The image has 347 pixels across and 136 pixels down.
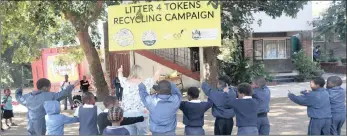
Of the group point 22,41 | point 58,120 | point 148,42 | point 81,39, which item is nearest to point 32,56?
point 22,41

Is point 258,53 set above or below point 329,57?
above

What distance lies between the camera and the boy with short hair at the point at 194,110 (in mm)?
5625

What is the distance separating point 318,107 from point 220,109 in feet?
5.23

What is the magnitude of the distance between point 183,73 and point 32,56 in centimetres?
723

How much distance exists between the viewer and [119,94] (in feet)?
47.8

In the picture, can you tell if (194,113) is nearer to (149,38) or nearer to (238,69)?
(149,38)

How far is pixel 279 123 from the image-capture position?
9836mm

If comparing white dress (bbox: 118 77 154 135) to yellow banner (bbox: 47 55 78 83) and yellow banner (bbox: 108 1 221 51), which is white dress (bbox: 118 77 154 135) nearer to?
yellow banner (bbox: 108 1 221 51)

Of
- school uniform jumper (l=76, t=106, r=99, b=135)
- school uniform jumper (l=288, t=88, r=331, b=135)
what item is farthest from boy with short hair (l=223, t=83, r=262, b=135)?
school uniform jumper (l=76, t=106, r=99, b=135)

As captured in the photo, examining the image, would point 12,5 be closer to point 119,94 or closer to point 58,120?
point 119,94

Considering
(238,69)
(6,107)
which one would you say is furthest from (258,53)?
(6,107)

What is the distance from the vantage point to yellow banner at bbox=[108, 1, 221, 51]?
350 inches

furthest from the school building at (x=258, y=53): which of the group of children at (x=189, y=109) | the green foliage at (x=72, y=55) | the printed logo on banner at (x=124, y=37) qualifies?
the group of children at (x=189, y=109)

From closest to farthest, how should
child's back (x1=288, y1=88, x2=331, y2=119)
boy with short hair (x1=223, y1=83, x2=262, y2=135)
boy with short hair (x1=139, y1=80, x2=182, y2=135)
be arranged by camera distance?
boy with short hair (x1=139, y1=80, x2=182, y2=135) < boy with short hair (x1=223, y1=83, x2=262, y2=135) < child's back (x1=288, y1=88, x2=331, y2=119)
